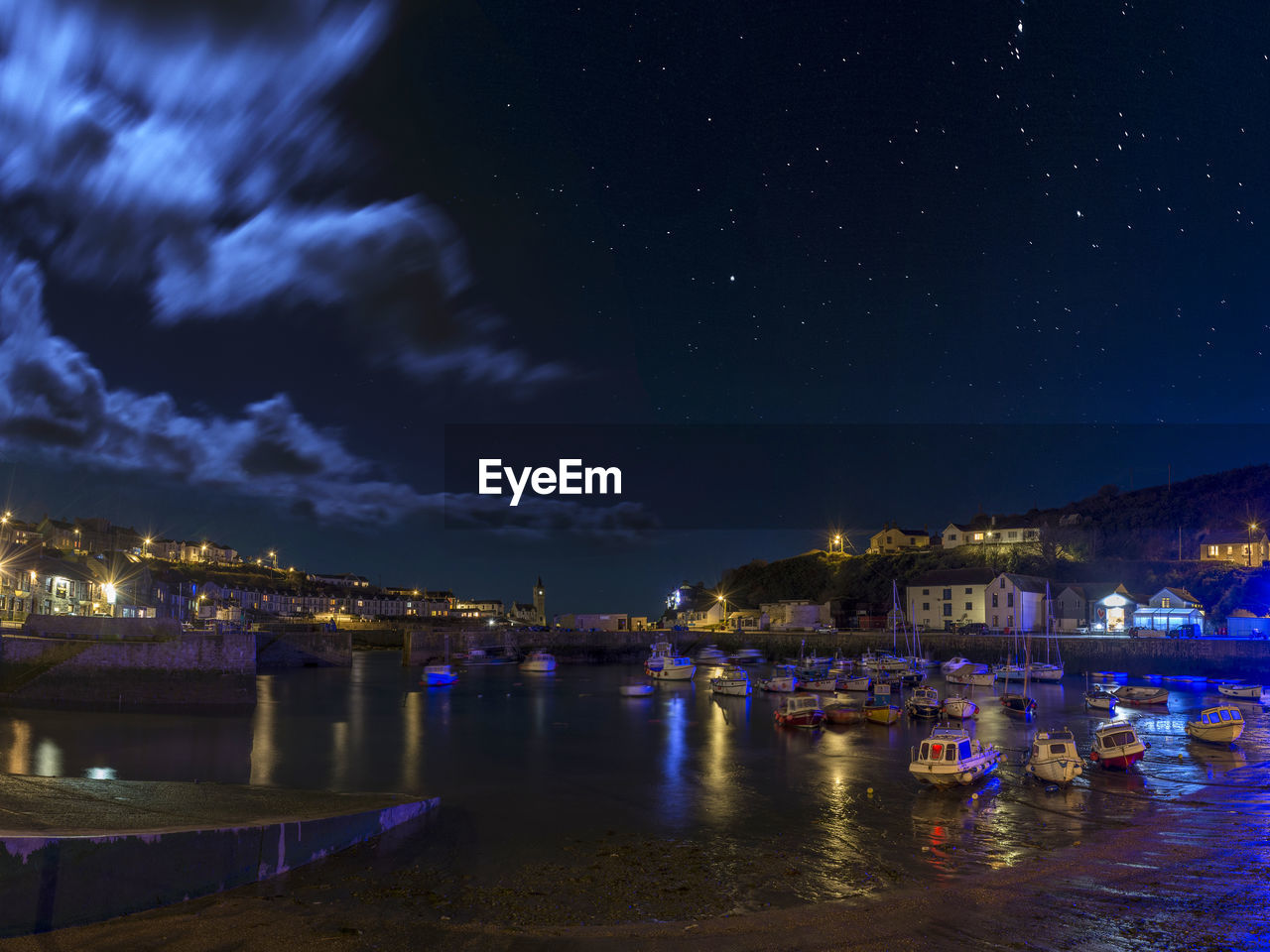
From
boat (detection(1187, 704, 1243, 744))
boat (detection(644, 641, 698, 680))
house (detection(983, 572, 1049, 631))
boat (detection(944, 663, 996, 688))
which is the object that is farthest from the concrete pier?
house (detection(983, 572, 1049, 631))

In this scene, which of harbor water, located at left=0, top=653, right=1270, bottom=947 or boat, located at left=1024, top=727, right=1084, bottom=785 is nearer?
harbor water, located at left=0, top=653, right=1270, bottom=947

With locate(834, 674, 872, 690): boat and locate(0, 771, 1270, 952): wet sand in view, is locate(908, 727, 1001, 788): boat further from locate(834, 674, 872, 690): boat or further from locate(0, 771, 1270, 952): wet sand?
locate(834, 674, 872, 690): boat

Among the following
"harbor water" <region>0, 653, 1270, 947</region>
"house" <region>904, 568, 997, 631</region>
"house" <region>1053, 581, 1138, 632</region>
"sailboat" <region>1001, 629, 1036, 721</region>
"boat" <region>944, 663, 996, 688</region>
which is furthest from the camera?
"house" <region>904, 568, 997, 631</region>

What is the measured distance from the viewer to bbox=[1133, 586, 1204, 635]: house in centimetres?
8581

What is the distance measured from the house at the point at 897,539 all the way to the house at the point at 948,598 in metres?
38.9

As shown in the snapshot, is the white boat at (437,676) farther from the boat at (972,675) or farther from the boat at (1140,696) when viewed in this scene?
the boat at (1140,696)

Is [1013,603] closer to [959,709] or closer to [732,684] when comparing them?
[732,684]

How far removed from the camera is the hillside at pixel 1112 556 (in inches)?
3839

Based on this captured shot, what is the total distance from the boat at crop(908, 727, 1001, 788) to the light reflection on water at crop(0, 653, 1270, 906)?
66 centimetres

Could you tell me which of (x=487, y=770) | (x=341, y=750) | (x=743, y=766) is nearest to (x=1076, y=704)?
(x=743, y=766)

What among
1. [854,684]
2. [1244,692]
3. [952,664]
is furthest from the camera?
[952,664]

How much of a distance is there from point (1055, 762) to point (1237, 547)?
10350cm

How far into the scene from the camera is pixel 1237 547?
347 feet

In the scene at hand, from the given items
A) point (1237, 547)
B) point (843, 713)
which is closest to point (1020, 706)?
point (843, 713)
